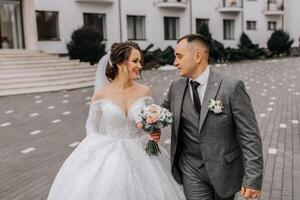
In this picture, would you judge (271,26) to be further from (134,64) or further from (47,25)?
(134,64)

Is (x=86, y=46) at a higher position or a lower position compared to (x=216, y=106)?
higher

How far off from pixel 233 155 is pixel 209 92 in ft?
1.71

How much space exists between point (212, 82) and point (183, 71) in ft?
0.76

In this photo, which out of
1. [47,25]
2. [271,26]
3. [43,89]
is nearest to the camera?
[43,89]

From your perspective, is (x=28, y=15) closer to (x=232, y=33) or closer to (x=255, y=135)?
(x=232, y=33)

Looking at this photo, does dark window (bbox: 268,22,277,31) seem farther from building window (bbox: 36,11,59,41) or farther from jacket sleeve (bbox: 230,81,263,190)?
jacket sleeve (bbox: 230,81,263,190)

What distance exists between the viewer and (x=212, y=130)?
119 inches

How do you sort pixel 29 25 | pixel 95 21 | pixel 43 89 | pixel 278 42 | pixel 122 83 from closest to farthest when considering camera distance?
pixel 122 83 < pixel 43 89 < pixel 29 25 < pixel 95 21 < pixel 278 42

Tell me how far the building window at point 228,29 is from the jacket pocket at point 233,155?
33.1m

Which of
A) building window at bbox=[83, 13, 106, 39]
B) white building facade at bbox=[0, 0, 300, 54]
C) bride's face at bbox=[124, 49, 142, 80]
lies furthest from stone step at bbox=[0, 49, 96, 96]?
bride's face at bbox=[124, 49, 142, 80]

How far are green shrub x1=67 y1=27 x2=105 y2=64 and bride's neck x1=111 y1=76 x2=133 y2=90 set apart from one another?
19.2m

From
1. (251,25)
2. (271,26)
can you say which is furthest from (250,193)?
(271,26)

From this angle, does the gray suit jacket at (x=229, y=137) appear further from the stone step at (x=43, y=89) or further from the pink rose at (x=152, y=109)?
the stone step at (x=43, y=89)

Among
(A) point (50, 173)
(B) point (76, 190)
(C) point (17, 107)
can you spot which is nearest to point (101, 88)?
(B) point (76, 190)
